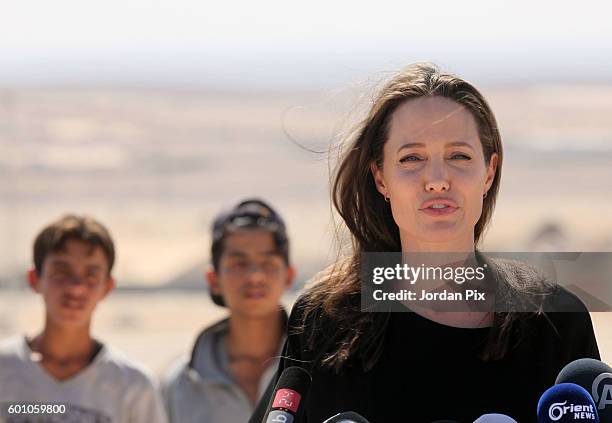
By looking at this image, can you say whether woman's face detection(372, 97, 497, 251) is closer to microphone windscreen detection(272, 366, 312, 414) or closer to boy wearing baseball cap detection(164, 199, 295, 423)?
microphone windscreen detection(272, 366, 312, 414)

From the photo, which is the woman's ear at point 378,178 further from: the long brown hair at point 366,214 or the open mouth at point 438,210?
the open mouth at point 438,210

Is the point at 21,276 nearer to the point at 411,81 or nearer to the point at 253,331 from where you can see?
the point at 253,331

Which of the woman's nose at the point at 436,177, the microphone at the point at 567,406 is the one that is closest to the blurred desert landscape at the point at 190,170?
the woman's nose at the point at 436,177

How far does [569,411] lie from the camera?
46.6 inches

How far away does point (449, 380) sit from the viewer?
4.85 ft

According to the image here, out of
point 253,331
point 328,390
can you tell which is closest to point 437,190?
point 328,390

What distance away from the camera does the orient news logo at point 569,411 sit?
3.87ft

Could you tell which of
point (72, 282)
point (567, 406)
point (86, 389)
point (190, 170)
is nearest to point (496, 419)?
point (567, 406)

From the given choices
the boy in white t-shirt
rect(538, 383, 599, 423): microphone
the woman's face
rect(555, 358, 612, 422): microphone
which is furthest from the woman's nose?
the boy in white t-shirt

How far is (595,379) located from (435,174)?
419 millimetres

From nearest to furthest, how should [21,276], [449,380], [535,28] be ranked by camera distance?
[449,380] → [535,28] → [21,276]

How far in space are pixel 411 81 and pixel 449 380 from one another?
475 mm

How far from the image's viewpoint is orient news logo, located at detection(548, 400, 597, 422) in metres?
1.18

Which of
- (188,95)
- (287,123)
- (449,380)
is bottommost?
(449,380)
